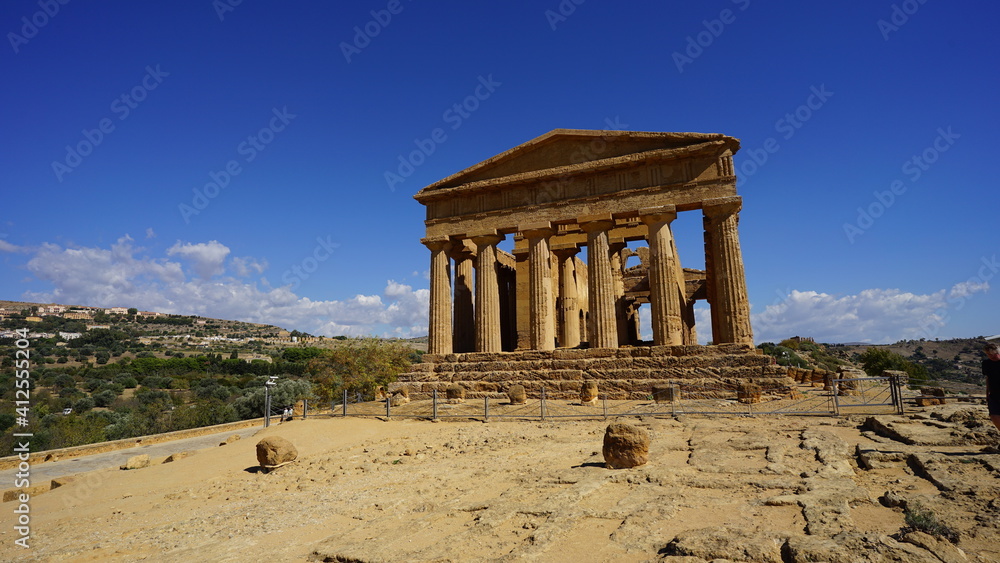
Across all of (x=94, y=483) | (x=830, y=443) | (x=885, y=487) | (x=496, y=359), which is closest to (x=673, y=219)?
(x=496, y=359)

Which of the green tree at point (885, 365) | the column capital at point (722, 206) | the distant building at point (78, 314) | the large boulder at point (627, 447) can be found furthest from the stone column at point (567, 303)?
the distant building at point (78, 314)

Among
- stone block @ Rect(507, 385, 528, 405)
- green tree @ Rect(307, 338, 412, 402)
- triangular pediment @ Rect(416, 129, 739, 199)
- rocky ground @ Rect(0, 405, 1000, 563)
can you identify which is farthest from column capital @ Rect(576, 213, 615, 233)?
green tree @ Rect(307, 338, 412, 402)

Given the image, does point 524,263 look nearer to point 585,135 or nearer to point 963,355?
point 585,135

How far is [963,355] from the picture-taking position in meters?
75.9

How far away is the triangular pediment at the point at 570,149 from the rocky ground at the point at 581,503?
13.2 meters

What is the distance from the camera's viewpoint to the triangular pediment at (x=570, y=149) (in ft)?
69.3

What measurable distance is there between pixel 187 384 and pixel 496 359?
41530 mm

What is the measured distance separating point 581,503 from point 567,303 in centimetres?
1976

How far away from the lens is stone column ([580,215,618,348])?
2147 centimetres

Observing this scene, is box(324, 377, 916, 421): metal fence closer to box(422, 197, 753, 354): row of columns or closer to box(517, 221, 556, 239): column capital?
box(422, 197, 753, 354): row of columns

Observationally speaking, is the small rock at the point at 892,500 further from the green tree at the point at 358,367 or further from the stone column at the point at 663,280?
the green tree at the point at 358,367

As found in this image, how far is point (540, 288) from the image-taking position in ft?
76.2

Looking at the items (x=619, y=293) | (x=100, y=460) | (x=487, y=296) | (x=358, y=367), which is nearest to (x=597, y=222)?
(x=487, y=296)

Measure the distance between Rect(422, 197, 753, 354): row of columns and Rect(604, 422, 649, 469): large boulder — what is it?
13787mm
